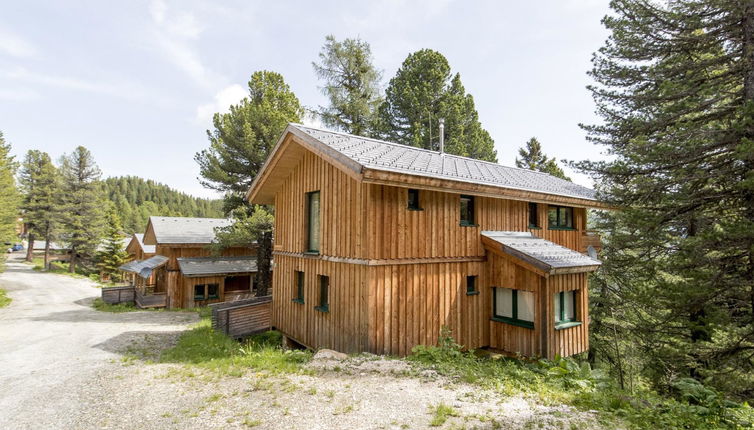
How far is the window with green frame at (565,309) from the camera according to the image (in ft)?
31.8

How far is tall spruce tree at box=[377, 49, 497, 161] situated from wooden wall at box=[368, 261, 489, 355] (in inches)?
629

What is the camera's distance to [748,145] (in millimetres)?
7660

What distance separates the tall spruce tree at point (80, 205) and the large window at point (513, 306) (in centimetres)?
4395

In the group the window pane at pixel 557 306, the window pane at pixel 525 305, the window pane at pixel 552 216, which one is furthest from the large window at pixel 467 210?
the window pane at pixel 552 216

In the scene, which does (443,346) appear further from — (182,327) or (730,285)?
(182,327)

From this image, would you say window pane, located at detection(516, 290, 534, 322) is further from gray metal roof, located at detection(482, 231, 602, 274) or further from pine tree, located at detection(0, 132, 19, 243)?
pine tree, located at detection(0, 132, 19, 243)

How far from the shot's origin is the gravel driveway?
6676mm

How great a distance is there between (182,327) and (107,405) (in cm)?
1026

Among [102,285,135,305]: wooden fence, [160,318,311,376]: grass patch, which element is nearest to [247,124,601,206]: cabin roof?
[160,318,311,376]: grass patch

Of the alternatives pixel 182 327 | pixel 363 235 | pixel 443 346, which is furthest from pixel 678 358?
pixel 182 327

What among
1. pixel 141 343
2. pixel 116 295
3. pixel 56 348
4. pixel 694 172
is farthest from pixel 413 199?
pixel 116 295

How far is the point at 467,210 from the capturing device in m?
10.7

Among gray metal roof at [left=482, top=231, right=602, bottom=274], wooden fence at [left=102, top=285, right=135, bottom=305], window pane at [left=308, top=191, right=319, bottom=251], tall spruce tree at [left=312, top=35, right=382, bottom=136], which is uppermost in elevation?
tall spruce tree at [left=312, top=35, right=382, bottom=136]

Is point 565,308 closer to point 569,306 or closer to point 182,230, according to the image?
point 569,306
